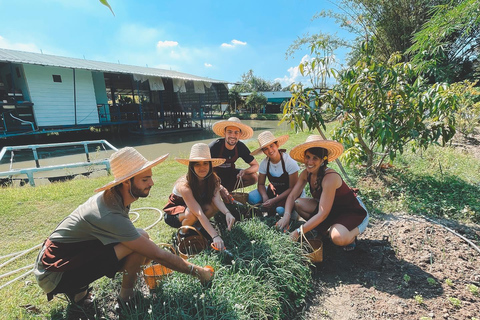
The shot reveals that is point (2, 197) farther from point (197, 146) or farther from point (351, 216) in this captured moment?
point (351, 216)

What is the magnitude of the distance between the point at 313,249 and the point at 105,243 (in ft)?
5.29

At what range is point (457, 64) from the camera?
12.0 meters

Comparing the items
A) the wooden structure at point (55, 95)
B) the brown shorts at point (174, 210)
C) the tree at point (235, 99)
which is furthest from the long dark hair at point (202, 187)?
the tree at point (235, 99)

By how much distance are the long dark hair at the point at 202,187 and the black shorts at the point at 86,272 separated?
0.90 metres

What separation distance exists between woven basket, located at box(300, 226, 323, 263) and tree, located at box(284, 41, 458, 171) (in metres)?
1.45

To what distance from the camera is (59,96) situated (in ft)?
38.7

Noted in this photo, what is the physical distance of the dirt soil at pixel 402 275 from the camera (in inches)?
63.8

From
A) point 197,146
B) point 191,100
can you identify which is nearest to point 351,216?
point 197,146

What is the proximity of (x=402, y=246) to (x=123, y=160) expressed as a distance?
102 inches

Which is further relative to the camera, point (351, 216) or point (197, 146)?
point (197, 146)

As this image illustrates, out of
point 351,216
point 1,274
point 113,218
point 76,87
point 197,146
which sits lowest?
point 1,274

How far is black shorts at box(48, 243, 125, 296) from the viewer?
1.51 m

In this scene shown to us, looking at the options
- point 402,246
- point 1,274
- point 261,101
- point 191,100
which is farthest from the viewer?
point 261,101

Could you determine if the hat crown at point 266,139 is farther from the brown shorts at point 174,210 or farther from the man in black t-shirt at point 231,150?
the brown shorts at point 174,210
